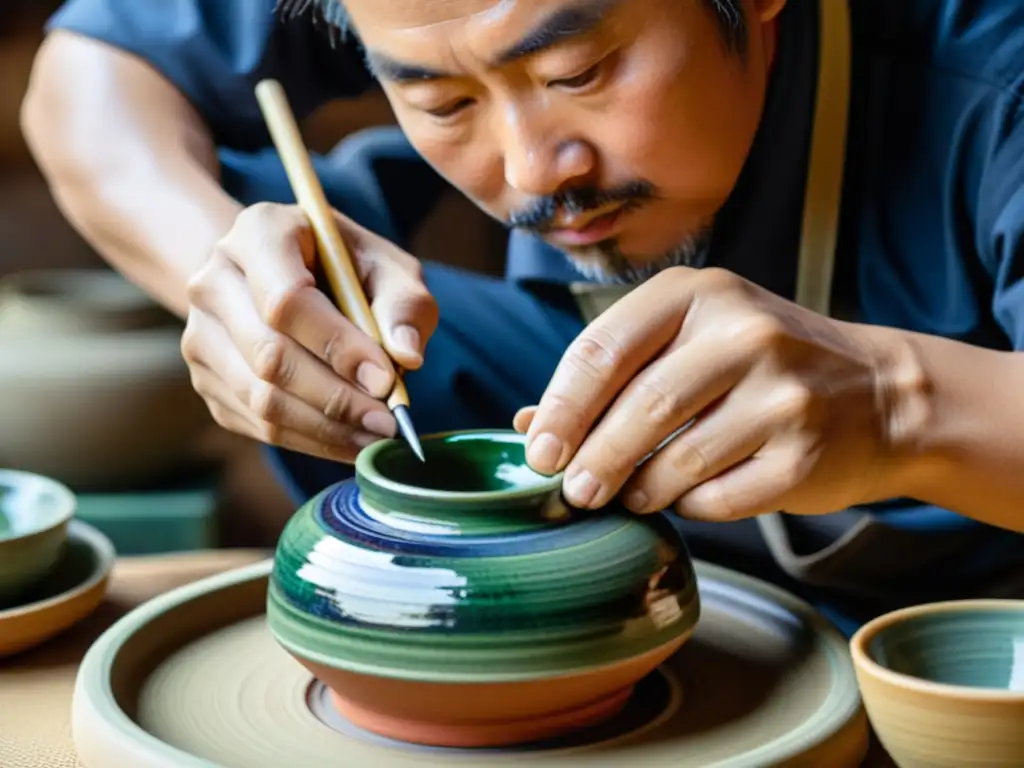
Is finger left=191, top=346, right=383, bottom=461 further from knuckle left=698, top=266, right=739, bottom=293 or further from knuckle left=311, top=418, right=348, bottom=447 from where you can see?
knuckle left=698, top=266, right=739, bottom=293

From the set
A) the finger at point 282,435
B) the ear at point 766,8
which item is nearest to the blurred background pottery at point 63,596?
the finger at point 282,435

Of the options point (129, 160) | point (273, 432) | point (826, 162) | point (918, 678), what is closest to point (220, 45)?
point (129, 160)

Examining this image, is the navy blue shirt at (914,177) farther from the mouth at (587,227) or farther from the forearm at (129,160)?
the forearm at (129,160)

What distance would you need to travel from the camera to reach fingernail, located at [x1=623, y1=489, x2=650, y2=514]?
936mm

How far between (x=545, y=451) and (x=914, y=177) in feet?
1.97

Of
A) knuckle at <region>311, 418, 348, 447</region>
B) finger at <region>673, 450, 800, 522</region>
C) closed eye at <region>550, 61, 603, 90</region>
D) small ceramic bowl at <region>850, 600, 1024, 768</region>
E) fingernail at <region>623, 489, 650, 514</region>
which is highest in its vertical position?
closed eye at <region>550, 61, 603, 90</region>

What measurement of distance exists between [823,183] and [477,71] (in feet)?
1.46

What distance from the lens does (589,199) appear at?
1.14 meters

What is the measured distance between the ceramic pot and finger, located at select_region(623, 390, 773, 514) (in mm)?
1253

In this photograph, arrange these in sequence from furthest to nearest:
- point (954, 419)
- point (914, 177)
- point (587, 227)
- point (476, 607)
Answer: point (914, 177), point (587, 227), point (954, 419), point (476, 607)

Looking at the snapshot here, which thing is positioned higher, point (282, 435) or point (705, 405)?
point (705, 405)

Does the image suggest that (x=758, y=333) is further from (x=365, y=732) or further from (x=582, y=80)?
(x=365, y=732)

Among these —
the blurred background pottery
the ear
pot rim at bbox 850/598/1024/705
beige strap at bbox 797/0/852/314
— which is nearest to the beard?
beige strap at bbox 797/0/852/314

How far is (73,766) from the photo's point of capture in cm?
98
